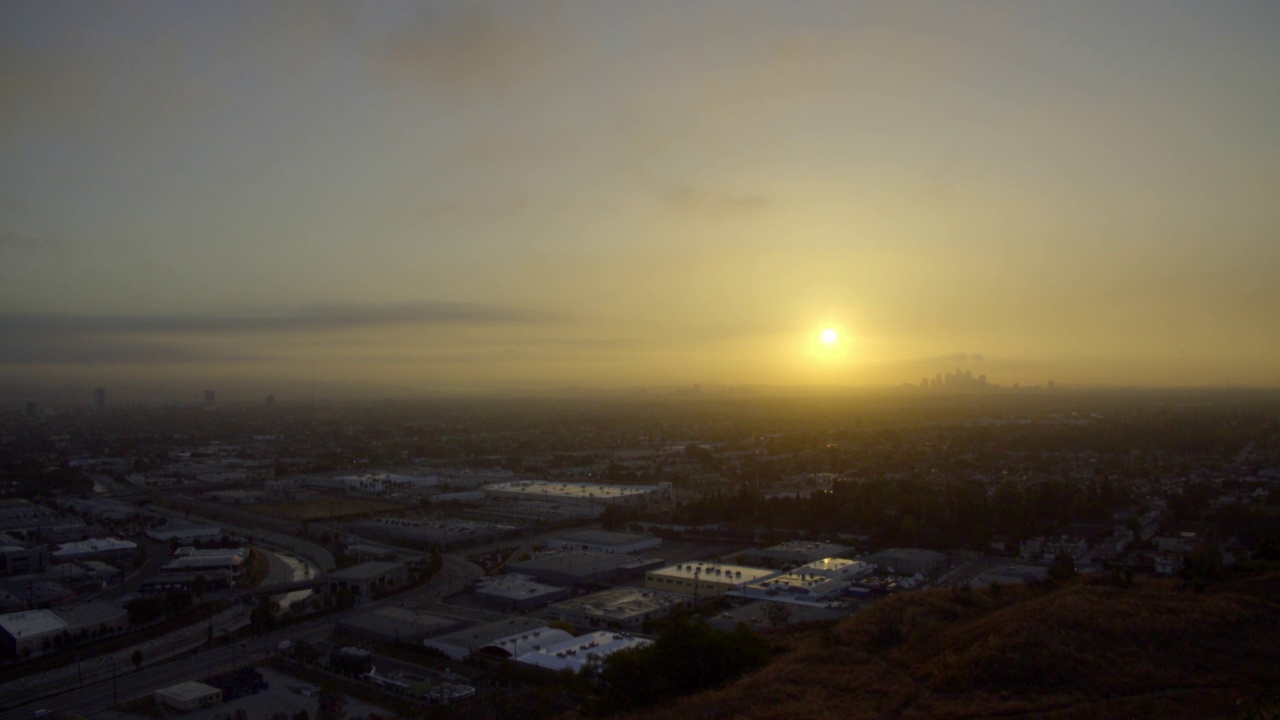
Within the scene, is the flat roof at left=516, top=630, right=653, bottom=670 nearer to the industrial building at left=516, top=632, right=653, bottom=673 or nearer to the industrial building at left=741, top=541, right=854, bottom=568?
the industrial building at left=516, top=632, right=653, bottom=673

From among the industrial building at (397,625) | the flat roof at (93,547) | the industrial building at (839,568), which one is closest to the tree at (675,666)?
the industrial building at (397,625)

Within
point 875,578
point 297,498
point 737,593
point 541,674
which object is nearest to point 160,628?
point 541,674

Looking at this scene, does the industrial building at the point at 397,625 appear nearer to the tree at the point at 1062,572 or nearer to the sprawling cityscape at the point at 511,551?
the sprawling cityscape at the point at 511,551

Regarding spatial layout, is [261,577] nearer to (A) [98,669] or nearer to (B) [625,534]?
(A) [98,669]

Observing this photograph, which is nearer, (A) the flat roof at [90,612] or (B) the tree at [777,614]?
(B) the tree at [777,614]

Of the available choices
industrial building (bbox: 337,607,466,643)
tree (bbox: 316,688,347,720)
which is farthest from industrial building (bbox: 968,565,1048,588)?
tree (bbox: 316,688,347,720)
